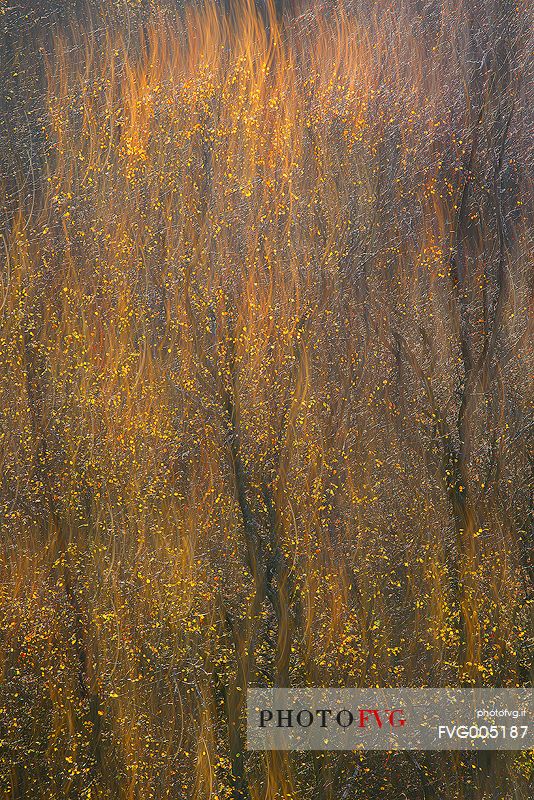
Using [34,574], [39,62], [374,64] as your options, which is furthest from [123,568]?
[374,64]

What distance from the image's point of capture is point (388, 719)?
7.38ft

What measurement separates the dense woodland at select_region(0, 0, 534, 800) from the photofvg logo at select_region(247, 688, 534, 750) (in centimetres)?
4

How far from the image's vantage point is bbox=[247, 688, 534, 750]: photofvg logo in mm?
2229

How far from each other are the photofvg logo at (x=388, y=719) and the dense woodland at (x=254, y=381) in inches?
1.6

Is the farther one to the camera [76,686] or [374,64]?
[374,64]

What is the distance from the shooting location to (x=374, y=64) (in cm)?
236

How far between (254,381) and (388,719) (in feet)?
3.42

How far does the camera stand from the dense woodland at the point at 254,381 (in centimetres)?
222

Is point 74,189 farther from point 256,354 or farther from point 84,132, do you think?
point 256,354

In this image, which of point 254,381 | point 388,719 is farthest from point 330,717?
point 254,381

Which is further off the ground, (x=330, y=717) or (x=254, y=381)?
(x=254, y=381)

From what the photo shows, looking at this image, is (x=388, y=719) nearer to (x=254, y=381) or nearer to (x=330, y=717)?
(x=330, y=717)

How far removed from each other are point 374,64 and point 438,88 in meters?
0.21

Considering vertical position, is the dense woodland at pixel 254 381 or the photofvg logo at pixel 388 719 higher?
the dense woodland at pixel 254 381
